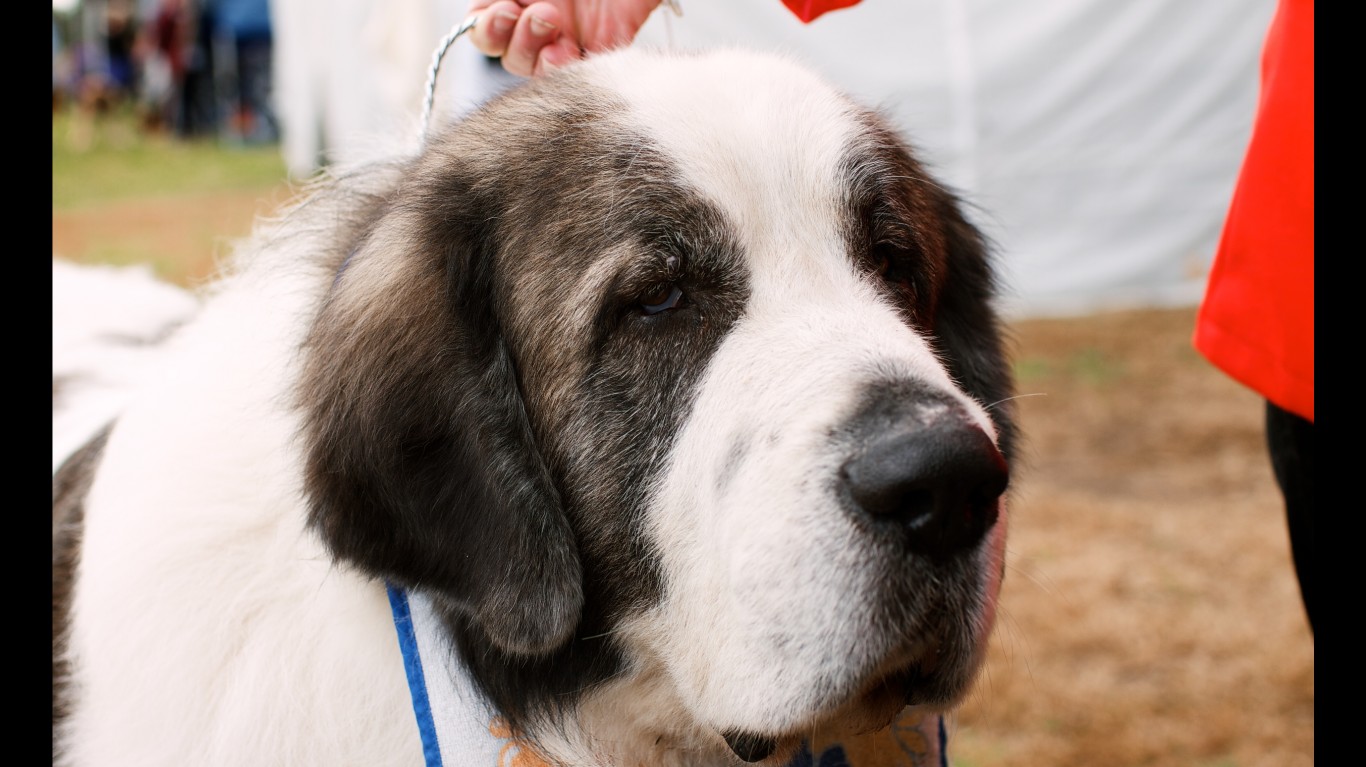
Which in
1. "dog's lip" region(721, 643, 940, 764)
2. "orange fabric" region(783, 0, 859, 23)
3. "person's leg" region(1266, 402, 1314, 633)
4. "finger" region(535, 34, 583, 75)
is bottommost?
"dog's lip" region(721, 643, 940, 764)

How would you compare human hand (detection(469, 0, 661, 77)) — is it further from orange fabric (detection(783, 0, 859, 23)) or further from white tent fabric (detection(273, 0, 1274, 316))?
white tent fabric (detection(273, 0, 1274, 316))

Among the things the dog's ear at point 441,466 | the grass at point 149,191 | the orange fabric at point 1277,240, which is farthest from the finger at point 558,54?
the grass at point 149,191

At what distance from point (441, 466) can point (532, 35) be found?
41.0 inches

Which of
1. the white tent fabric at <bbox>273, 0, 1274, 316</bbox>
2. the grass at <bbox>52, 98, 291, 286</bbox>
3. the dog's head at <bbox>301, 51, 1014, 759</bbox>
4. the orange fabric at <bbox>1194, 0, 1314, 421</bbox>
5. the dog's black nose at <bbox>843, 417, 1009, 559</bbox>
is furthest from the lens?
the grass at <bbox>52, 98, 291, 286</bbox>

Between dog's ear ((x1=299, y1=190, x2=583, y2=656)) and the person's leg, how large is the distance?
1424mm

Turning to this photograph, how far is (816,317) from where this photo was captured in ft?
6.37

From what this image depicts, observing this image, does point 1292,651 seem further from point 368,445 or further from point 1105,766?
point 368,445

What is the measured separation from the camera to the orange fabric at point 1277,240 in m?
2.14

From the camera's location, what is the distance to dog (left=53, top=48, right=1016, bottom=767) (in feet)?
6.02

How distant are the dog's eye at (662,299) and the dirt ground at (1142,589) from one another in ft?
2.42

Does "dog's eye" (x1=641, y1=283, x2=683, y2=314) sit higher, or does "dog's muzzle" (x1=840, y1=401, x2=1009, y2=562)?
"dog's eye" (x1=641, y1=283, x2=683, y2=314)

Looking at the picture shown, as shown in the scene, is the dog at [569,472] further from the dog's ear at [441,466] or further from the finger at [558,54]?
the finger at [558,54]

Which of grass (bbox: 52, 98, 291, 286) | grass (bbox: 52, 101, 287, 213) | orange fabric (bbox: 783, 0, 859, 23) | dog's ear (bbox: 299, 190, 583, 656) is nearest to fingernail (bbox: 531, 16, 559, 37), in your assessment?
orange fabric (bbox: 783, 0, 859, 23)
